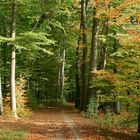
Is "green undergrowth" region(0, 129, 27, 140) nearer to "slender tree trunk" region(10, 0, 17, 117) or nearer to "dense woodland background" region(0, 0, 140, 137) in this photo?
"dense woodland background" region(0, 0, 140, 137)

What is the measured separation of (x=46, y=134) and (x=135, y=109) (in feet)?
14.9

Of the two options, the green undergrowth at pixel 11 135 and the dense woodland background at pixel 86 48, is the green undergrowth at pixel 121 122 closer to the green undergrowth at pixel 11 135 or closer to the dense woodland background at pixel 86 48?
the dense woodland background at pixel 86 48

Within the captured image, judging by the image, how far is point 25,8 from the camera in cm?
2559

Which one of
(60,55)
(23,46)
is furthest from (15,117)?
(60,55)

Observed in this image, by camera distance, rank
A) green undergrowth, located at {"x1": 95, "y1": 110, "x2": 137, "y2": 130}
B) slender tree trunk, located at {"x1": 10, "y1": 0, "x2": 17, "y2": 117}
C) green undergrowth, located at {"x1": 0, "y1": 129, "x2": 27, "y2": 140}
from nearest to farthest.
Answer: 1. green undergrowth, located at {"x1": 0, "y1": 129, "x2": 27, "y2": 140}
2. green undergrowth, located at {"x1": 95, "y1": 110, "x2": 137, "y2": 130}
3. slender tree trunk, located at {"x1": 10, "y1": 0, "x2": 17, "y2": 117}

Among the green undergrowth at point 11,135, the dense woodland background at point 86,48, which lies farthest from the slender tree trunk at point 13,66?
the green undergrowth at point 11,135

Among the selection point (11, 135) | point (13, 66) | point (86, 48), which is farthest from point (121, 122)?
point (86, 48)

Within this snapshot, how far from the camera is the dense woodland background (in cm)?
1748

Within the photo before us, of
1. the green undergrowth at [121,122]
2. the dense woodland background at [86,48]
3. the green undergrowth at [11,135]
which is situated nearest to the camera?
the green undergrowth at [11,135]

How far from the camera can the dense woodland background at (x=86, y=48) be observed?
17484 mm

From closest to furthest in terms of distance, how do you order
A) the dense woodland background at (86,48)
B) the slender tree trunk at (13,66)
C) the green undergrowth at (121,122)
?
the dense woodland background at (86,48) < the green undergrowth at (121,122) < the slender tree trunk at (13,66)

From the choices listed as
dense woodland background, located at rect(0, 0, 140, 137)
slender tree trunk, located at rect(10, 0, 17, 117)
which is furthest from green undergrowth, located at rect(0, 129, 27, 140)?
slender tree trunk, located at rect(10, 0, 17, 117)

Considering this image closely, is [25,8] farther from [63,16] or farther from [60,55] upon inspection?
[60,55]

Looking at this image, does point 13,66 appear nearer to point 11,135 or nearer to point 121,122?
point 121,122
